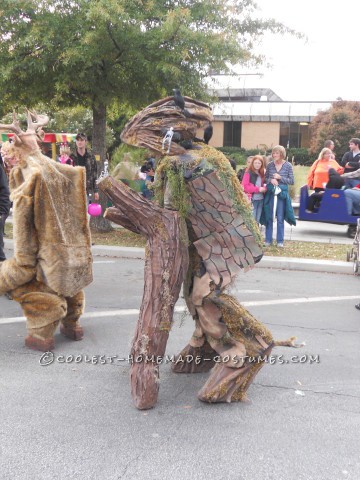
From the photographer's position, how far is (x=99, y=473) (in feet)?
8.61

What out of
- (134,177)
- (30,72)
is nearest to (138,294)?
(134,177)

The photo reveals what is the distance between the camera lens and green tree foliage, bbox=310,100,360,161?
24438 mm

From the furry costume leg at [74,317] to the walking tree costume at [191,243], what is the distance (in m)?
1.41

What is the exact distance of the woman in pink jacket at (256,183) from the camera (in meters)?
9.04

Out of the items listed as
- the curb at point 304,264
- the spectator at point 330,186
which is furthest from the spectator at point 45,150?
the spectator at point 330,186

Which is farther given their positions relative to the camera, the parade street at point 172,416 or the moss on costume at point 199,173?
the moss on costume at point 199,173

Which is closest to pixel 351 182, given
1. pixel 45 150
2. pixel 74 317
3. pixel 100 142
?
pixel 100 142

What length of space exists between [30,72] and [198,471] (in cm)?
779

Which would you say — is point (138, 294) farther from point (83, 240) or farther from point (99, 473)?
point (99, 473)

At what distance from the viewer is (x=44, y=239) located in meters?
4.06

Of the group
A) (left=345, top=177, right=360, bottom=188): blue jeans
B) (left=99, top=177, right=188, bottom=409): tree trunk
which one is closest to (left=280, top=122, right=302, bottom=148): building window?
(left=345, top=177, right=360, bottom=188): blue jeans

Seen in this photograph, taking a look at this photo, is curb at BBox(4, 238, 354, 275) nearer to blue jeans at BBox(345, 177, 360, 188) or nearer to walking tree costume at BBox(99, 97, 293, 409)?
blue jeans at BBox(345, 177, 360, 188)

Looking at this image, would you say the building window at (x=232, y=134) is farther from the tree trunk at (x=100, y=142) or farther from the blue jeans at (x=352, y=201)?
the tree trunk at (x=100, y=142)

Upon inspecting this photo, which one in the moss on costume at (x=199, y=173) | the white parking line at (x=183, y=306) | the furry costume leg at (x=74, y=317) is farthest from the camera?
the white parking line at (x=183, y=306)
